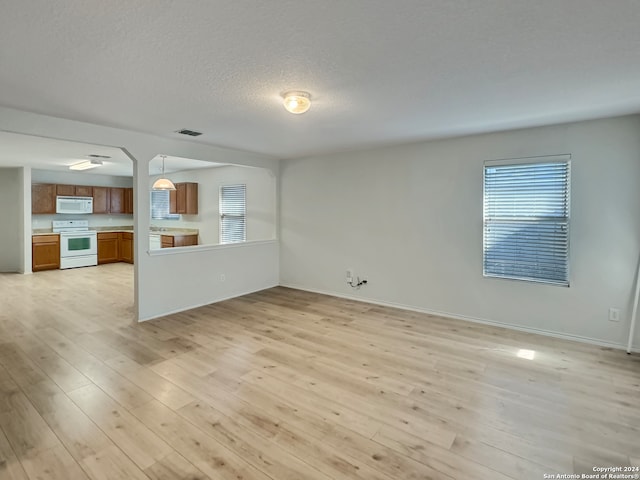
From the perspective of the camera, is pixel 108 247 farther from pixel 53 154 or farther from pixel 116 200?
pixel 53 154

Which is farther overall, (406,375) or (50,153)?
(50,153)

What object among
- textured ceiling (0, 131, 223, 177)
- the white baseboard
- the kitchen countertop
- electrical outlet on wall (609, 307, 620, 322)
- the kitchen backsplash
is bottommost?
the white baseboard

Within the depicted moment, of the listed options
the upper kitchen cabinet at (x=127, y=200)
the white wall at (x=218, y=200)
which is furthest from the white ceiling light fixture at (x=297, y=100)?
the upper kitchen cabinet at (x=127, y=200)

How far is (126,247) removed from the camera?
905 centimetres

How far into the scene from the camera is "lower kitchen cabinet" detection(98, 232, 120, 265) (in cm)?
872

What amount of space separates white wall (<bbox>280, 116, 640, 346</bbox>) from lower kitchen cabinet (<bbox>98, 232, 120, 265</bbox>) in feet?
18.1

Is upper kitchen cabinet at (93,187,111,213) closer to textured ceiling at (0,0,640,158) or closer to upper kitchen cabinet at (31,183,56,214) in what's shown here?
upper kitchen cabinet at (31,183,56,214)

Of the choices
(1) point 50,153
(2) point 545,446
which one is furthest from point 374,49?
(1) point 50,153

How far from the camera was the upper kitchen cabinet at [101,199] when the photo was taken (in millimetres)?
8742

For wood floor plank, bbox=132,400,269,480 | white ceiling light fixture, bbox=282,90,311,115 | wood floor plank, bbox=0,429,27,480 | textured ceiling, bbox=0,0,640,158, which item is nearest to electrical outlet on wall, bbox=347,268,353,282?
textured ceiling, bbox=0,0,640,158

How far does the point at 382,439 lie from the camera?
81.9 inches

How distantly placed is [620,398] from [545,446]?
106 centimetres

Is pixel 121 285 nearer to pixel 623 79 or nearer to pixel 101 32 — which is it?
pixel 101 32

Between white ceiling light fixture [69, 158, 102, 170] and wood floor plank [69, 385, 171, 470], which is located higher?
white ceiling light fixture [69, 158, 102, 170]
